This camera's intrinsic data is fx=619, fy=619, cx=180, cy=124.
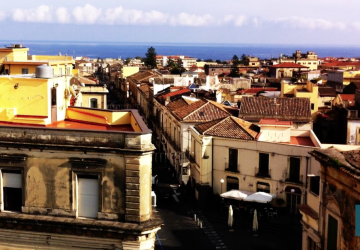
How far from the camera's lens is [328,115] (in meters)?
61.8

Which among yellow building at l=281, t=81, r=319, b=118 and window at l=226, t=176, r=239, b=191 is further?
yellow building at l=281, t=81, r=319, b=118

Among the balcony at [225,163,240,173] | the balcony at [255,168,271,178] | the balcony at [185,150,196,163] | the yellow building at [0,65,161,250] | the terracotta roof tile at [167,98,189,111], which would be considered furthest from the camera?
the terracotta roof tile at [167,98,189,111]

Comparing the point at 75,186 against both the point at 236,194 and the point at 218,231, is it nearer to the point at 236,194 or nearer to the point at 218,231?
the point at 218,231

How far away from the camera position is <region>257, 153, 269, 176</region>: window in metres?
36.6

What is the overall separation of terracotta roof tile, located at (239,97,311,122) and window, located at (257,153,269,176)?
35.4 ft

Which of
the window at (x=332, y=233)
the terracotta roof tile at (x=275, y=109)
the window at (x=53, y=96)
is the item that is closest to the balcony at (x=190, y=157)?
the terracotta roof tile at (x=275, y=109)

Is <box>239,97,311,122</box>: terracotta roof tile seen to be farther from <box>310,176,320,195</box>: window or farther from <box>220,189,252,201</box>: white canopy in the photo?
<box>310,176,320,195</box>: window

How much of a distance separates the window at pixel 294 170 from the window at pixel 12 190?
20.4 m

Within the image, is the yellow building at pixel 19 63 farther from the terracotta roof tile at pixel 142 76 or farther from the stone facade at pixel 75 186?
the terracotta roof tile at pixel 142 76

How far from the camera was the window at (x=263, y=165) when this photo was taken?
36.6m

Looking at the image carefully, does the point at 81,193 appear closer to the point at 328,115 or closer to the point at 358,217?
the point at 358,217

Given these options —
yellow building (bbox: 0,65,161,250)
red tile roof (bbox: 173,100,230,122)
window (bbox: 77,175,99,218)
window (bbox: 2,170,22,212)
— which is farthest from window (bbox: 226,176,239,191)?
window (bbox: 2,170,22,212)

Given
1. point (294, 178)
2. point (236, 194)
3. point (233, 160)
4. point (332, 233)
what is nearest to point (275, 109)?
point (233, 160)

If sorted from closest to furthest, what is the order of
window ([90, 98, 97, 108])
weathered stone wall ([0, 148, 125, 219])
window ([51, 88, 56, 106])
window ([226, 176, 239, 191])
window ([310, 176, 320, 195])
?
weathered stone wall ([0, 148, 125, 219]) < window ([310, 176, 320, 195]) < window ([51, 88, 56, 106]) < window ([226, 176, 239, 191]) < window ([90, 98, 97, 108])
